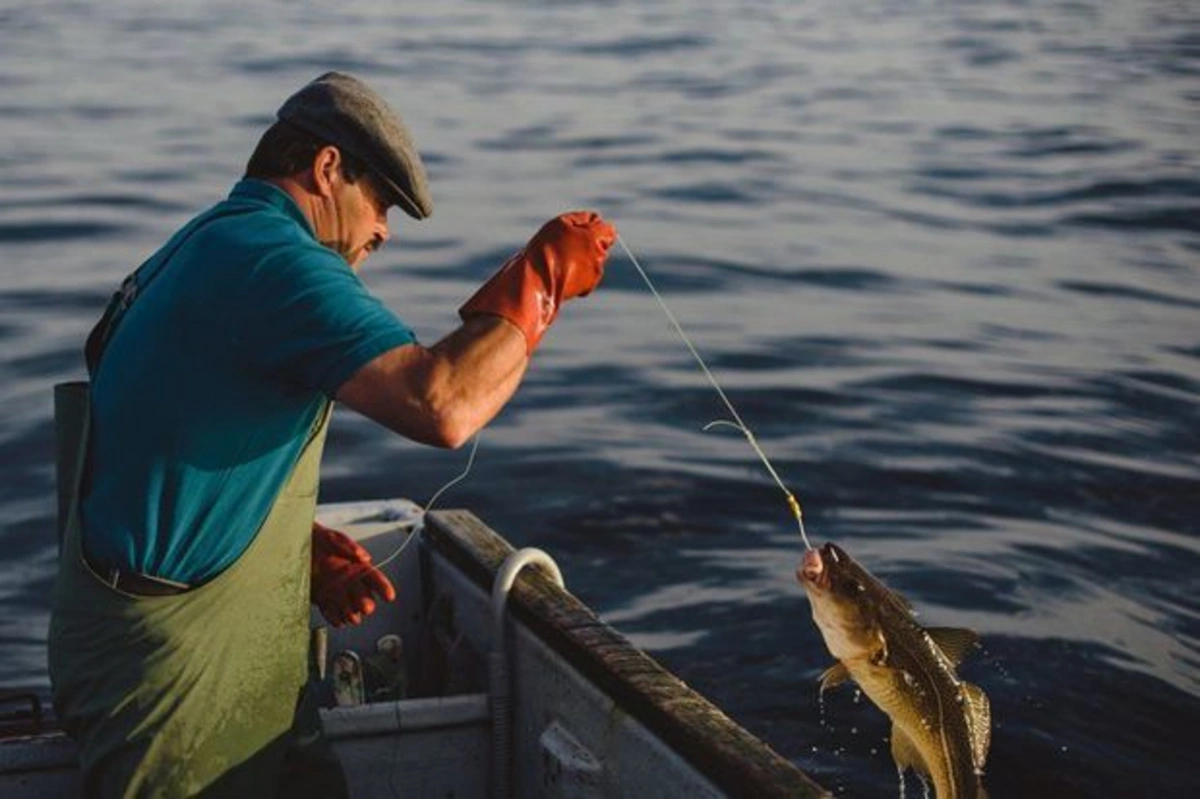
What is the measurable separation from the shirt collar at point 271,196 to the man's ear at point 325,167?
8cm

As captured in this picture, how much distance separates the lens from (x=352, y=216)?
14.4 feet

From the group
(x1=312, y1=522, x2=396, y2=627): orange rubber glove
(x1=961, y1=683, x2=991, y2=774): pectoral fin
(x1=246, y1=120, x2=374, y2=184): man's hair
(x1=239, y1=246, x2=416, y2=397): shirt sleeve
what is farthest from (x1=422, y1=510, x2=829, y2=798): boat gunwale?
(x1=246, y1=120, x2=374, y2=184): man's hair

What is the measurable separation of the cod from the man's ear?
140 cm

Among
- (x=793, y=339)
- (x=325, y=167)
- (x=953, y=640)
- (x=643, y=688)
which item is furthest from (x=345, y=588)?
(x=793, y=339)

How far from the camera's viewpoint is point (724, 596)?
387 inches

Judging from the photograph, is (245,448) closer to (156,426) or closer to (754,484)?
(156,426)

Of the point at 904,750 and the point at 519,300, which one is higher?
the point at 519,300

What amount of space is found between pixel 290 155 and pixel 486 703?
78.3 inches

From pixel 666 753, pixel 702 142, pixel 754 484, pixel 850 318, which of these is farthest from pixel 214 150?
pixel 666 753

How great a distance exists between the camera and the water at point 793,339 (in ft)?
30.4

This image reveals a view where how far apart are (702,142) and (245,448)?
22.9 meters

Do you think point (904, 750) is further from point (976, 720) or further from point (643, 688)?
point (643, 688)

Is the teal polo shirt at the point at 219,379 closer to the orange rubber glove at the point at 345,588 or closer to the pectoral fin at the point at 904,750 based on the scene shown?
the orange rubber glove at the point at 345,588

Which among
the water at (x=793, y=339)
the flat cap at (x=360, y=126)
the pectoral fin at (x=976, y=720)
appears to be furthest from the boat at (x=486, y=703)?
the water at (x=793, y=339)
